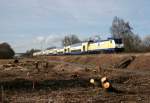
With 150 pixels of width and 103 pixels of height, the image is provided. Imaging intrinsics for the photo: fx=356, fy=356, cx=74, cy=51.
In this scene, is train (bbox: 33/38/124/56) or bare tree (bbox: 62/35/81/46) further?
bare tree (bbox: 62/35/81/46)

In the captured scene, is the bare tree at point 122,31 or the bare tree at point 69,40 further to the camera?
the bare tree at point 69,40

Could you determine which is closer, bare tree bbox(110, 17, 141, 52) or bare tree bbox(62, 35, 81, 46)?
bare tree bbox(110, 17, 141, 52)

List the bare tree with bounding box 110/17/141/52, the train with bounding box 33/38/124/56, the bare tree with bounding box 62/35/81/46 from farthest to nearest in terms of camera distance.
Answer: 1. the bare tree with bounding box 62/35/81/46
2. the bare tree with bounding box 110/17/141/52
3. the train with bounding box 33/38/124/56

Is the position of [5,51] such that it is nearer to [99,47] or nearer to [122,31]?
[122,31]

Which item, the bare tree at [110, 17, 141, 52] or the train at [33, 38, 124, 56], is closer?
the train at [33, 38, 124, 56]

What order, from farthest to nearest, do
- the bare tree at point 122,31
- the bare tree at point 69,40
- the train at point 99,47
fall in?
the bare tree at point 69,40 → the bare tree at point 122,31 → the train at point 99,47

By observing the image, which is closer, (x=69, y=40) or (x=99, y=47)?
(x=99, y=47)

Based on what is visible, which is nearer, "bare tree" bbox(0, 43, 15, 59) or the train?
the train

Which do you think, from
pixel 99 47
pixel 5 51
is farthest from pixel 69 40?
pixel 99 47

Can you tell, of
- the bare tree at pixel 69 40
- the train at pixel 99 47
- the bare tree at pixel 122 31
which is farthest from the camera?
the bare tree at pixel 69 40

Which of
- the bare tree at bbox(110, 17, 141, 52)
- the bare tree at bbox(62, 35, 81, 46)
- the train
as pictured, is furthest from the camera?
the bare tree at bbox(62, 35, 81, 46)

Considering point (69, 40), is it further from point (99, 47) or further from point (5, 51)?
point (99, 47)

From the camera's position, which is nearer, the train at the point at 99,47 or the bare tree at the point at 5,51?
the train at the point at 99,47

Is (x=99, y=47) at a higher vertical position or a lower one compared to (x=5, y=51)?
lower
